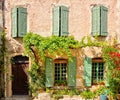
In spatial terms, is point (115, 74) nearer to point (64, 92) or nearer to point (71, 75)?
point (71, 75)

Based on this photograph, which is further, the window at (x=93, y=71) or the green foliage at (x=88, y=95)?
the window at (x=93, y=71)

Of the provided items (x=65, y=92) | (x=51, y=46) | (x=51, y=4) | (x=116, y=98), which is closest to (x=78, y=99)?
(x=65, y=92)

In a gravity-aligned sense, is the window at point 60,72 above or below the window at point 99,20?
below

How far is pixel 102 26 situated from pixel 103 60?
6.27ft

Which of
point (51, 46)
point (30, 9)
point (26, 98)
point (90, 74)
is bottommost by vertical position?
point (26, 98)

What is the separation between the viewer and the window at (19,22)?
19703 mm

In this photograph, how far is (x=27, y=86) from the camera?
21.0m

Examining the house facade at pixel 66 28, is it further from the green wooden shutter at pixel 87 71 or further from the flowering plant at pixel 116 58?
the flowering plant at pixel 116 58

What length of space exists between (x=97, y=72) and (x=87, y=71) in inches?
28.0

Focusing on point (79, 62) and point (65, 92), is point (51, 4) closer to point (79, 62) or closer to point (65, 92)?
point (79, 62)

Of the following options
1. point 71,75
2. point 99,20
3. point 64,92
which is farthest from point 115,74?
point 99,20

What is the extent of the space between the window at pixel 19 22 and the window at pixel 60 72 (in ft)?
8.51

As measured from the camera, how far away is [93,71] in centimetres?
2039

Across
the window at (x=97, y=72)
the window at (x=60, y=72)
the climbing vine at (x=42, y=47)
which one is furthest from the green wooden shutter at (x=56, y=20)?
the window at (x=97, y=72)
